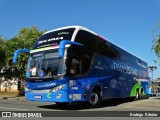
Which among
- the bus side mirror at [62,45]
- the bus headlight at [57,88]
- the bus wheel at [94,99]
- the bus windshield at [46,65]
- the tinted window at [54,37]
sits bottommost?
the bus wheel at [94,99]

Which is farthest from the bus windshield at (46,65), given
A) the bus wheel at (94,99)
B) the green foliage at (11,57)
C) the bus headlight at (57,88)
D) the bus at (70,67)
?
the green foliage at (11,57)

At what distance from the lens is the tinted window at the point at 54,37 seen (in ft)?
51.0

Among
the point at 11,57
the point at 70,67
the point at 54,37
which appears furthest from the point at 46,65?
the point at 11,57

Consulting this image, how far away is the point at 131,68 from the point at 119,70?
11.5 ft

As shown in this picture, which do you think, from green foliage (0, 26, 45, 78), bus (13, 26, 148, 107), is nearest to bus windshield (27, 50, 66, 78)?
bus (13, 26, 148, 107)

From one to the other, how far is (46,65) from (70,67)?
3.96 ft

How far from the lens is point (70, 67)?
1478 centimetres

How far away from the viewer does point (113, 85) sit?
19.7 m

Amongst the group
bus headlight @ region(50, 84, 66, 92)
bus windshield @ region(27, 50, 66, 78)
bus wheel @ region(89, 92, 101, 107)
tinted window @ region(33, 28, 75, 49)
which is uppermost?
tinted window @ region(33, 28, 75, 49)

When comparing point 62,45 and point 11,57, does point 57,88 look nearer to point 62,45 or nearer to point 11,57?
point 62,45

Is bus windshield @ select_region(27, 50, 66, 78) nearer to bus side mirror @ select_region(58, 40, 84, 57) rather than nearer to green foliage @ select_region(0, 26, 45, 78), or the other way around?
bus side mirror @ select_region(58, 40, 84, 57)

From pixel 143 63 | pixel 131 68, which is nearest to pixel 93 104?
pixel 131 68

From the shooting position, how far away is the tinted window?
15531 millimetres

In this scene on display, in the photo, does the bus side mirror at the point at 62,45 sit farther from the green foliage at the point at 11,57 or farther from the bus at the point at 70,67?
the green foliage at the point at 11,57
